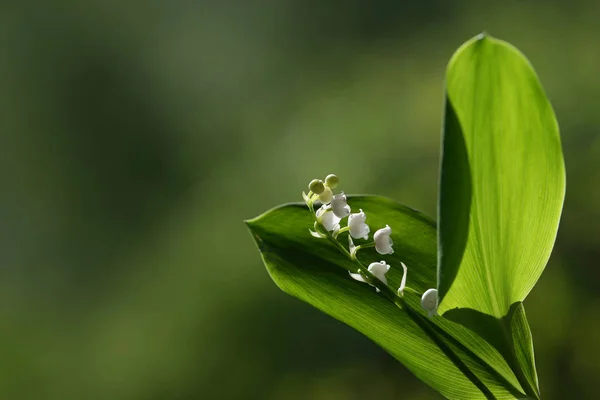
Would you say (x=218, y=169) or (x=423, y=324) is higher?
(x=423, y=324)

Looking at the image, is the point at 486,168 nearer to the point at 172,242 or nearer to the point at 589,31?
the point at 589,31

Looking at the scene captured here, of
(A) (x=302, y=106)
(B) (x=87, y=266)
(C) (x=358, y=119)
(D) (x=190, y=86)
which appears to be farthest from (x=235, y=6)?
(B) (x=87, y=266)

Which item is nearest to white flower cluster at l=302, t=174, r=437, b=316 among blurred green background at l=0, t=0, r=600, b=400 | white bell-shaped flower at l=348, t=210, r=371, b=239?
white bell-shaped flower at l=348, t=210, r=371, b=239

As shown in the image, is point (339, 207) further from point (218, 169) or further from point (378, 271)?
point (218, 169)

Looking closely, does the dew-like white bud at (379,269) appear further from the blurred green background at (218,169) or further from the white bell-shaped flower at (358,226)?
the blurred green background at (218,169)

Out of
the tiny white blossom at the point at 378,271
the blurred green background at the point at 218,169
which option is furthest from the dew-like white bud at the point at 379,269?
the blurred green background at the point at 218,169

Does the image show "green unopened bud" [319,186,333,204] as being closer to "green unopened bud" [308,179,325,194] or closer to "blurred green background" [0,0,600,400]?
"green unopened bud" [308,179,325,194]

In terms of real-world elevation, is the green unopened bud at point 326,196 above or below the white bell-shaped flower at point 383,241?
above

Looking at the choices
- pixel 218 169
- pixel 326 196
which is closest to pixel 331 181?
pixel 326 196
